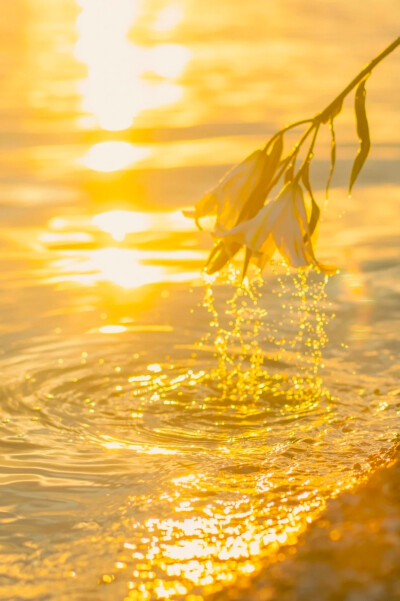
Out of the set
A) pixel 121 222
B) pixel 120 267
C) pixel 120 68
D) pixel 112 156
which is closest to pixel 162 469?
pixel 120 267

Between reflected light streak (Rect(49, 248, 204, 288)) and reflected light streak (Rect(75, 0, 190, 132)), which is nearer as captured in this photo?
reflected light streak (Rect(49, 248, 204, 288))

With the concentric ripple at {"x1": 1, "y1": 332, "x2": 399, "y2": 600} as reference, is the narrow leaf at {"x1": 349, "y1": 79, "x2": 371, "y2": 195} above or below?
above

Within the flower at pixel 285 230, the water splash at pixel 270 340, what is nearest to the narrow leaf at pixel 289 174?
the flower at pixel 285 230

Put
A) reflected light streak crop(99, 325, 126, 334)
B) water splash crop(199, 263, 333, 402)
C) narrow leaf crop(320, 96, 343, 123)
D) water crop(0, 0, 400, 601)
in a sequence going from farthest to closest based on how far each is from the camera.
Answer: reflected light streak crop(99, 325, 126, 334) → water splash crop(199, 263, 333, 402) → water crop(0, 0, 400, 601) → narrow leaf crop(320, 96, 343, 123)

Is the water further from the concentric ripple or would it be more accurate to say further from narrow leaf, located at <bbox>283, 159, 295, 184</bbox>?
narrow leaf, located at <bbox>283, 159, 295, 184</bbox>

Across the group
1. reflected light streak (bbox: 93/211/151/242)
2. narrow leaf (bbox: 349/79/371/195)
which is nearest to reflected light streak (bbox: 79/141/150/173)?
reflected light streak (bbox: 93/211/151/242)

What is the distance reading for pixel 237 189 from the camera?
1.78m

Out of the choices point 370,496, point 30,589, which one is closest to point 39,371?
point 30,589

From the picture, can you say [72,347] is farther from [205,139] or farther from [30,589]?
[205,139]

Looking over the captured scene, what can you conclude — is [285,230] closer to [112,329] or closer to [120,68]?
[112,329]

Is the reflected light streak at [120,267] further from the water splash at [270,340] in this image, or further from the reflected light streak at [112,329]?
the reflected light streak at [112,329]

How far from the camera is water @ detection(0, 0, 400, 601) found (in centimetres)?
205

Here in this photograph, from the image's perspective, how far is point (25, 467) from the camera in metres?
2.65

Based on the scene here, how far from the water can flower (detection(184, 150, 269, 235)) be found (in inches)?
20.7
